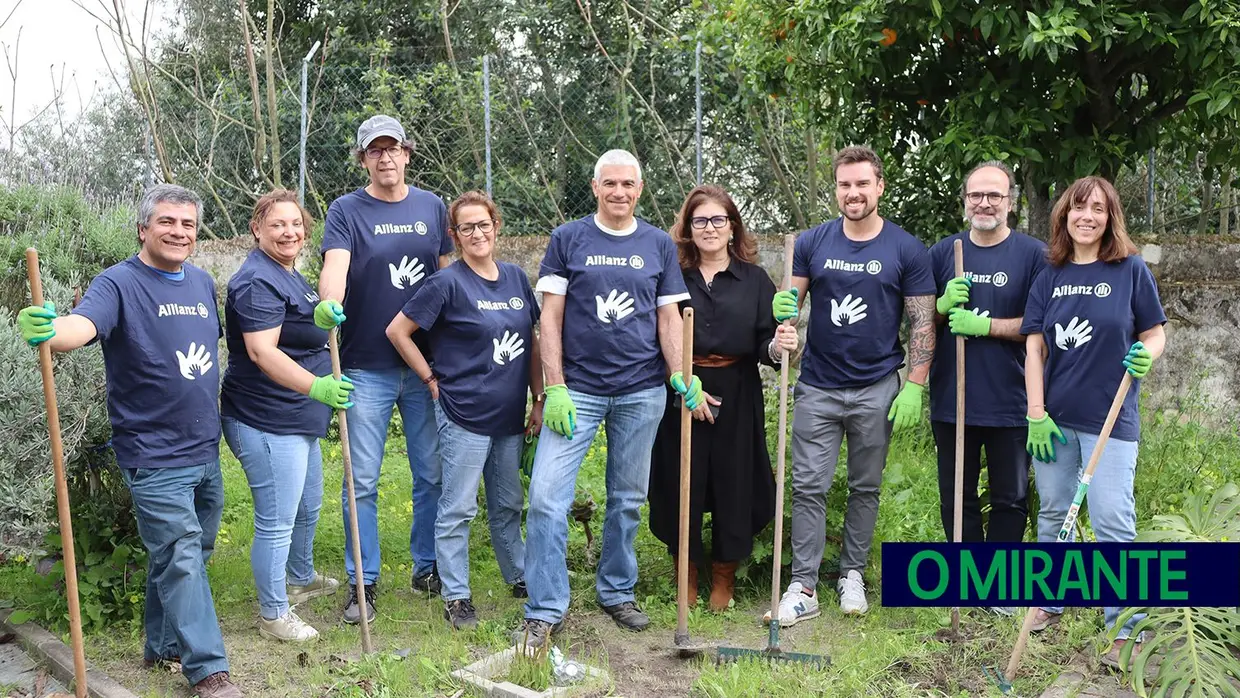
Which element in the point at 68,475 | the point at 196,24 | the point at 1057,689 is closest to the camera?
the point at 1057,689

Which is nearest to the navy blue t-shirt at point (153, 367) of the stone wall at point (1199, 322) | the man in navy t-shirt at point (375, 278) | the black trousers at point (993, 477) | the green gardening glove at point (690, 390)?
the man in navy t-shirt at point (375, 278)

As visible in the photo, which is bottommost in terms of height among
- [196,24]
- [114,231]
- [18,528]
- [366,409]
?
[18,528]

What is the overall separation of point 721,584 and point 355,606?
5.11ft

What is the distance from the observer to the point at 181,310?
3775 mm

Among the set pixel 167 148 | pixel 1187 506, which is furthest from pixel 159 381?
pixel 167 148

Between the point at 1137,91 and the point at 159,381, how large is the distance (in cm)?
489

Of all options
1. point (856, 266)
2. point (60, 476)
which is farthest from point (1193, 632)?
point (60, 476)

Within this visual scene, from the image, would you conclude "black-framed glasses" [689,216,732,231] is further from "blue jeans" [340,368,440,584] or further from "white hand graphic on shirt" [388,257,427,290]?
"blue jeans" [340,368,440,584]

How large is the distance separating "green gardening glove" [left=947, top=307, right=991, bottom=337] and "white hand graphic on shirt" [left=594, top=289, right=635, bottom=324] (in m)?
1.27

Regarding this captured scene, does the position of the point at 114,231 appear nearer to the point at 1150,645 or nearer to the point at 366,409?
the point at 366,409

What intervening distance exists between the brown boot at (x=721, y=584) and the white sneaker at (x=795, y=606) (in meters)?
0.20

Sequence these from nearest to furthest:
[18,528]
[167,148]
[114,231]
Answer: [18,528] < [114,231] < [167,148]

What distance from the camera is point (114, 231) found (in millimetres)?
4652

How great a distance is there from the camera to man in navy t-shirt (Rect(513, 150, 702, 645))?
4.23m
